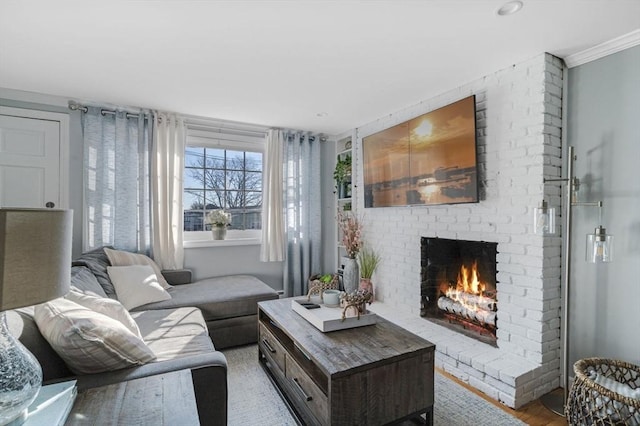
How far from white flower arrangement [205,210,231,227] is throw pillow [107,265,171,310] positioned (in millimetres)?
998

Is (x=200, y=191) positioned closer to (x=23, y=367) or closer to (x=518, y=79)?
(x=23, y=367)

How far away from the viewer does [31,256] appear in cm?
80

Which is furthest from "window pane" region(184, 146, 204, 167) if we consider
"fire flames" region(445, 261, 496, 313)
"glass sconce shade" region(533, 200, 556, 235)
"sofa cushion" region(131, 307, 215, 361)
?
"glass sconce shade" region(533, 200, 556, 235)

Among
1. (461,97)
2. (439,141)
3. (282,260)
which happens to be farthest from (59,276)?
(282,260)

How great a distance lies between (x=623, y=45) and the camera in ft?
6.48

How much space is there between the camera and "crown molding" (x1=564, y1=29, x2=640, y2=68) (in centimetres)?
193

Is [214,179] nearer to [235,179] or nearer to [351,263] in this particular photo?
[235,179]

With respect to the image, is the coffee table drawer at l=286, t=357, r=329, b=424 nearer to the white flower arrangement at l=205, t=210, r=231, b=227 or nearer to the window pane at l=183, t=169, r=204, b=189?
the white flower arrangement at l=205, t=210, r=231, b=227

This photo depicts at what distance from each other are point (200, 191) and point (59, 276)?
3185mm

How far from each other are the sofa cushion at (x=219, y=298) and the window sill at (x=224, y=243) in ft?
1.62

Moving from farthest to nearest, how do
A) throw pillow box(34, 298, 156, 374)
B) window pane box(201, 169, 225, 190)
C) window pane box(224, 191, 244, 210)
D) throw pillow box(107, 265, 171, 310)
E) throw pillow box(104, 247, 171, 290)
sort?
window pane box(224, 191, 244, 210), window pane box(201, 169, 225, 190), throw pillow box(104, 247, 171, 290), throw pillow box(107, 265, 171, 310), throw pillow box(34, 298, 156, 374)

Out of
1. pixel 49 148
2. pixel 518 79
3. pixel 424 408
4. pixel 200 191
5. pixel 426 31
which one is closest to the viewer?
pixel 424 408

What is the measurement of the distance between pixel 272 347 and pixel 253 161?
2.64 meters

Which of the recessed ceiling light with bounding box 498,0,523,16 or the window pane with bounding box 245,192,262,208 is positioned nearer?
the recessed ceiling light with bounding box 498,0,523,16
